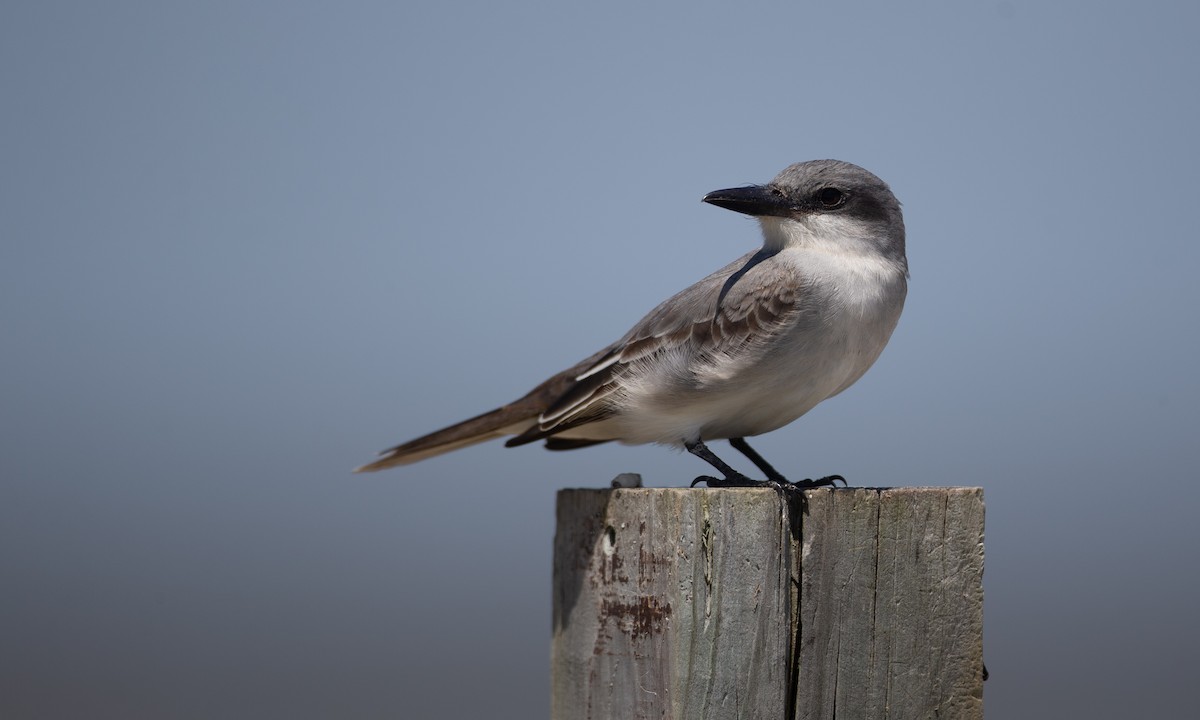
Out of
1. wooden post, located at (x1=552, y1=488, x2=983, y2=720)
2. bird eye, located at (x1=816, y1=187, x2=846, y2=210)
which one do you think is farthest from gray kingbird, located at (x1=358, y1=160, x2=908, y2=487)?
wooden post, located at (x1=552, y1=488, x2=983, y2=720)

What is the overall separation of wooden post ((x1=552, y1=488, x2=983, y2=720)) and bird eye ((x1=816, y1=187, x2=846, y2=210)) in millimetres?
2436

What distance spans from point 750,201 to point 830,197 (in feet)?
1.53

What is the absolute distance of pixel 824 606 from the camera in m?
3.38

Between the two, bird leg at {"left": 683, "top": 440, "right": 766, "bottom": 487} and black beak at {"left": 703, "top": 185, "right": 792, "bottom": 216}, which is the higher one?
black beak at {"left": 703, "top": 185, "right": 792, "bottom": 216}

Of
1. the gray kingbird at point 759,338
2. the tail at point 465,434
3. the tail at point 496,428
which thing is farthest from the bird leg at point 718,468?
the tail at point 465,434

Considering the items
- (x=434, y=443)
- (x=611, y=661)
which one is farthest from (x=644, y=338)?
(x=611, y=661)

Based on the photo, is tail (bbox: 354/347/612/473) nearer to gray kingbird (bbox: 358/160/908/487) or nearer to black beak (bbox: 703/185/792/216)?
gray kingbird (bbox: 358/160/908/487)

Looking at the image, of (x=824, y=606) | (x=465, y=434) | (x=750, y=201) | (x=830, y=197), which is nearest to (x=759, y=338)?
(x=750, y=201)

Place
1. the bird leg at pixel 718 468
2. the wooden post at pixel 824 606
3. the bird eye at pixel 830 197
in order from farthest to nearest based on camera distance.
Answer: the bird eye at pixel 830 197 < the bird leg at pixel 718 468 < the wooden post at pixel 824 606

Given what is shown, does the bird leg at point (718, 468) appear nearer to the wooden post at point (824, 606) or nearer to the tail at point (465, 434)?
the wooden post at point (824, 606)

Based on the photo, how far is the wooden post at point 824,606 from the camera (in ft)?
11.0

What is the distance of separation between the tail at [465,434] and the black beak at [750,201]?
1591mm

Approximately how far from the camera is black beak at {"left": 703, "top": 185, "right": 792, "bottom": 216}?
5.43 m

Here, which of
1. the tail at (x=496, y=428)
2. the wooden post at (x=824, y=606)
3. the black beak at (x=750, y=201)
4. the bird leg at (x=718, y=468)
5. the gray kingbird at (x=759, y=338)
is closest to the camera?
the wooden post at (x=824, y=606)
